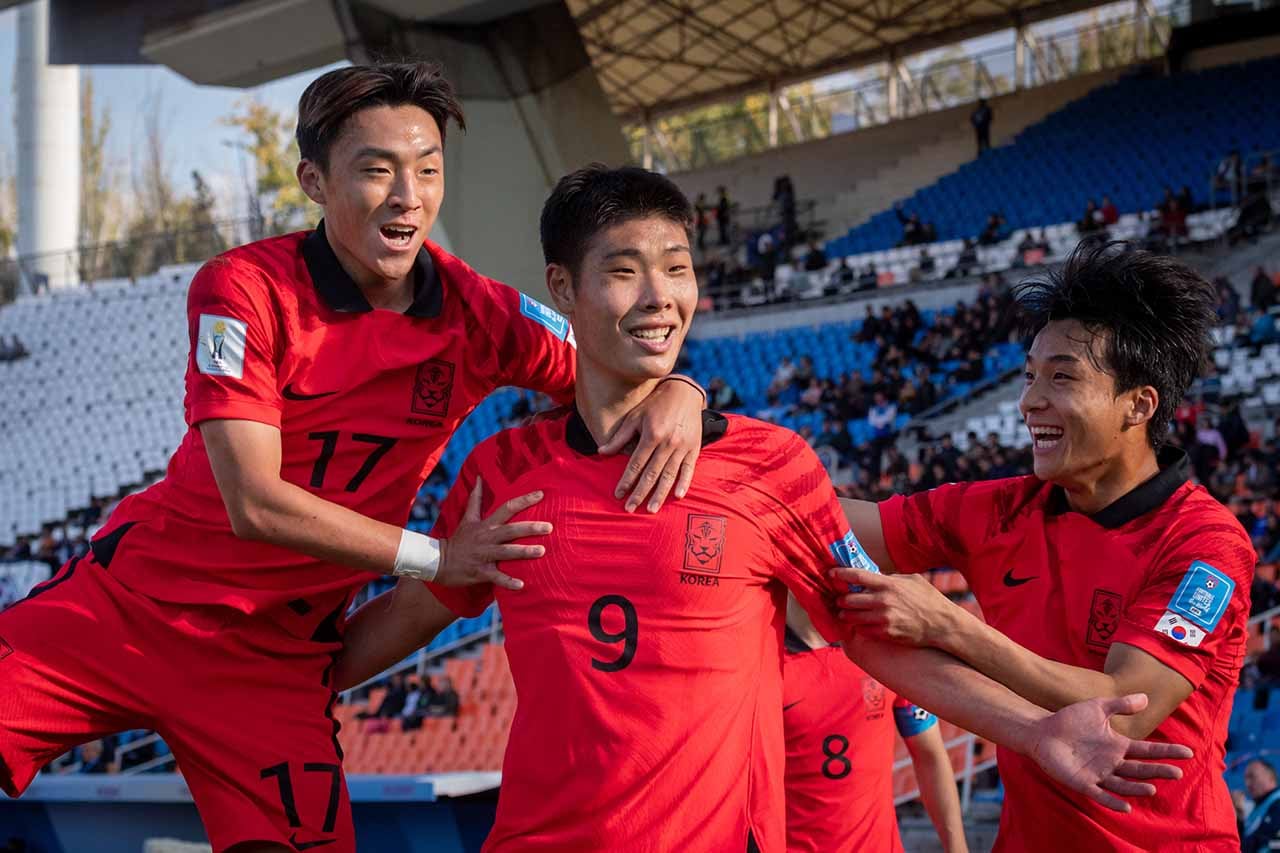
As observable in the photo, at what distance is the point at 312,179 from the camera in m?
3.46

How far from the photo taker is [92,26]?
70.3 feet

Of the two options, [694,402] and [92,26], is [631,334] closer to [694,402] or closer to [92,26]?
[694,402]

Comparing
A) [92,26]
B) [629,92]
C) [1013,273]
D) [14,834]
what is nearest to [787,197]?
[1013,273]

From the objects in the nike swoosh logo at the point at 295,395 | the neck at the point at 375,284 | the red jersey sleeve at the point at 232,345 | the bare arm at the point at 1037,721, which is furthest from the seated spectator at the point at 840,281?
the bare arm at the point at 1037,721

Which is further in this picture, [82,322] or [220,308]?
[82,322]

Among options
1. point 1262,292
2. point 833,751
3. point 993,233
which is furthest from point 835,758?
point 993,233

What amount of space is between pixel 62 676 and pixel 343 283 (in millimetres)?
1218

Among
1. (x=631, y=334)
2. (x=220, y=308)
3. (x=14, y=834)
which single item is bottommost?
(x=14, y=834)

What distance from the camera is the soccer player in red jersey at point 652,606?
8.36 feet

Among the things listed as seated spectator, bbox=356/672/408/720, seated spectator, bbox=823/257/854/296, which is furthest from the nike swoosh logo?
seated spectator, bbox=823/257/854/296

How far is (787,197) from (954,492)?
22.1 m

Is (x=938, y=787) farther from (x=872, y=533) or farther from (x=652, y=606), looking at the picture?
(x=652, y=606)

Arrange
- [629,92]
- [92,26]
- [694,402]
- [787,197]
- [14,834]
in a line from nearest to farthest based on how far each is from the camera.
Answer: [694,402] < [14,834] < [92,26] < [787,197] < [629,92]

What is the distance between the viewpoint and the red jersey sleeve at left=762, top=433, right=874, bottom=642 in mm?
2777
